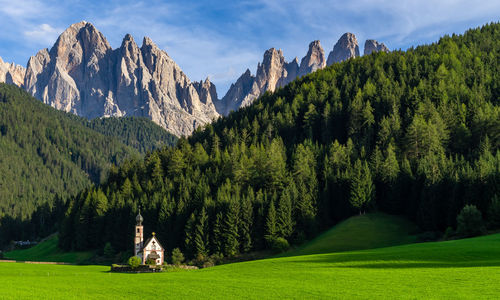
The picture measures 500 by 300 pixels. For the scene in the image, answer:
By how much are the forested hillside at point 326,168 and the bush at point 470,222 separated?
13.6 feet

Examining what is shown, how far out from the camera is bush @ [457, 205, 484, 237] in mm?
69875

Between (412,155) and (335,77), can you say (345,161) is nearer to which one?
(412,155)

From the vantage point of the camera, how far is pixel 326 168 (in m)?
104

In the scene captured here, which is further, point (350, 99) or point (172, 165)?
point (350, 99)

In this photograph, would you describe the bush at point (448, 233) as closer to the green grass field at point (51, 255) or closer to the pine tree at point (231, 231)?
the pine tree at point (231, 231)

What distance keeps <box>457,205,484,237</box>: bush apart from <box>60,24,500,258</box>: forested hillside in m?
4.13

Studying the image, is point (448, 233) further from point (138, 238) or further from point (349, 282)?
point (138, 238)

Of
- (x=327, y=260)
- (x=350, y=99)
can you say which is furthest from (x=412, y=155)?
(x=327, y=260)

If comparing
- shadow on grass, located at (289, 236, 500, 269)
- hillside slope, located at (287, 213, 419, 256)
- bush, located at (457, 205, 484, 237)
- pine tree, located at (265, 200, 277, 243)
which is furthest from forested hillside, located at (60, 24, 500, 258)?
shadow on grass, located at (289, 236, 500, 269)

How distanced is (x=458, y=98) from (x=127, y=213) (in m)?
95.2

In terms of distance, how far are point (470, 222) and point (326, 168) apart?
38.4m

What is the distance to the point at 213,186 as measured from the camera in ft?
350

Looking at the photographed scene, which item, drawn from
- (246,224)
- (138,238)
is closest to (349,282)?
(246,224)

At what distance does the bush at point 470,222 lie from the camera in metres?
69.9
